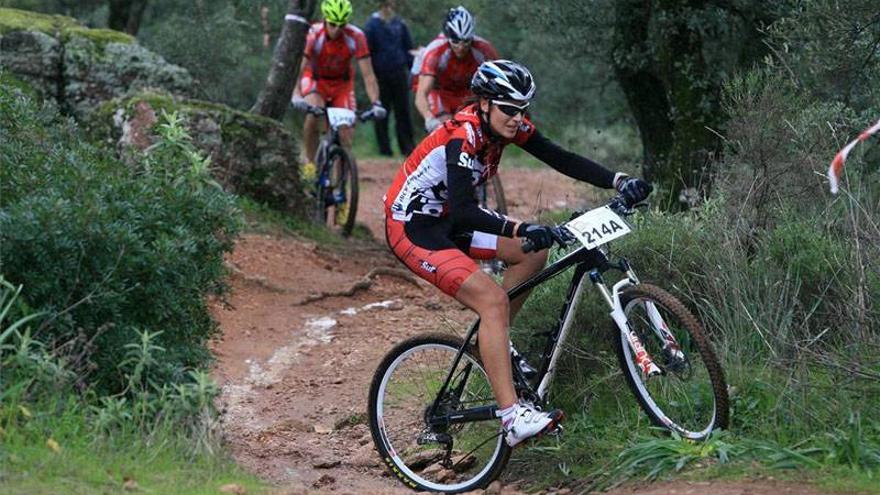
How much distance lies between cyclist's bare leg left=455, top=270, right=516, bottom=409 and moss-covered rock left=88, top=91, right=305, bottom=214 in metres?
6.47

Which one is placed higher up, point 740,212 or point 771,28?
point 771,28

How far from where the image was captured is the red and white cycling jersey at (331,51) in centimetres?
1456

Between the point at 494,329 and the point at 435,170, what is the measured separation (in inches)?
32.9

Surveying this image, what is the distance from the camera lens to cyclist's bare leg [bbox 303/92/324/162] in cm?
1460

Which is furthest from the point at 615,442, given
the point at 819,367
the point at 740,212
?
the point at 740,212

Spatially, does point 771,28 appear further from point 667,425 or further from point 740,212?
point 667,425

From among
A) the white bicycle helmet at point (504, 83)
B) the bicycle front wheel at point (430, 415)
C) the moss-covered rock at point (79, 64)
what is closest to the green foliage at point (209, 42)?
the moss-covered rock at point (79, 64)

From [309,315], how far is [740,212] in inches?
172

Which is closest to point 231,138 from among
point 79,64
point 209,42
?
point 79,64

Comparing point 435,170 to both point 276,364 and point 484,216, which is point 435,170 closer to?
point 484,216

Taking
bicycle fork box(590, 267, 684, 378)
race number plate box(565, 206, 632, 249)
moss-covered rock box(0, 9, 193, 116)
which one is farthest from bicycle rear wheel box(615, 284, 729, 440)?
moss-covered rock box(0, 9, 193, 116)

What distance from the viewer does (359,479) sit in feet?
25.6

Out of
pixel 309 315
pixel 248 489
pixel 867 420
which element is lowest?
pixel 309 315

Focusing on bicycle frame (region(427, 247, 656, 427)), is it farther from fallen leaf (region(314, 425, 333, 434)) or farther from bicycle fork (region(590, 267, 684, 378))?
fallen leaf (region(314, 425, 333, 434))
